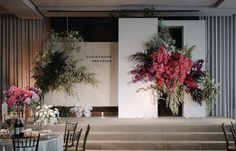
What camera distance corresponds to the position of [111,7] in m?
12.3

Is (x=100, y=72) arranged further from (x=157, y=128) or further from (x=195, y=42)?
(x=157, y=128)

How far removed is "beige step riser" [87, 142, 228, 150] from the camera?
980cm

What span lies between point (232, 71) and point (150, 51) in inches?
115

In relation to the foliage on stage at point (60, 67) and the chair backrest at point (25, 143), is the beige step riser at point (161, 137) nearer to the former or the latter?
the foliage on stage at point (60, 67)

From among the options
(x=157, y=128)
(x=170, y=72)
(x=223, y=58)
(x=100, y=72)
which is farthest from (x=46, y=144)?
(x=223, y=58)

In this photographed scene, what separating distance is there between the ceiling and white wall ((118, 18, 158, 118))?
0.47 meters

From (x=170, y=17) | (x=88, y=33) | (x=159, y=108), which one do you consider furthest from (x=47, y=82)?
(x=170, y=17)

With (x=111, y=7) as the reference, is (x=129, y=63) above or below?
below

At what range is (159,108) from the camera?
41.7 feet

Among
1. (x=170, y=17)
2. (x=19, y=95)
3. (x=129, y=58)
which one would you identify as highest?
(x=170, y=17)

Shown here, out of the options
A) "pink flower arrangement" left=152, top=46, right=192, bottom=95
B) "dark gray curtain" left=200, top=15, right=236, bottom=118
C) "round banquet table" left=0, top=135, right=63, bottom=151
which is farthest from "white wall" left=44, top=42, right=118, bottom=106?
"round banquet table" left=0, top=135, right=63, bottom=151

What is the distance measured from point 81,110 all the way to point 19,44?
2.78 m

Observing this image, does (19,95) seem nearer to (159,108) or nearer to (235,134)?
(235,134)

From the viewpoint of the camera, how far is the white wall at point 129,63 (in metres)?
11.9
